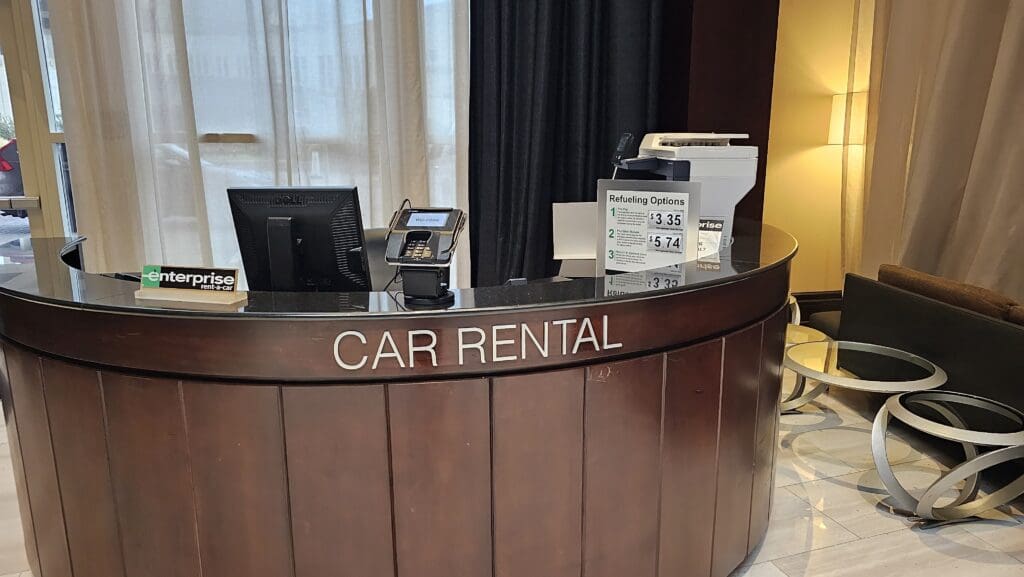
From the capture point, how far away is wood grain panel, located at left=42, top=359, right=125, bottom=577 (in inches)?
63.8

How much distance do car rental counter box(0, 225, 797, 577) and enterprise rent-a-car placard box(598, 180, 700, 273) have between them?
22cm

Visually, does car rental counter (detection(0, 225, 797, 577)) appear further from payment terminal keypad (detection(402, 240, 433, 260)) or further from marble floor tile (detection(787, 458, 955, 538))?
marble floor tile (detection(787, 458, 955, 538))

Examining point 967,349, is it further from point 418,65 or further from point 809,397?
point 418,65

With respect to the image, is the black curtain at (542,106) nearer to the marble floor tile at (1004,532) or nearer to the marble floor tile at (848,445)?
the marble floor tile at (848,445)

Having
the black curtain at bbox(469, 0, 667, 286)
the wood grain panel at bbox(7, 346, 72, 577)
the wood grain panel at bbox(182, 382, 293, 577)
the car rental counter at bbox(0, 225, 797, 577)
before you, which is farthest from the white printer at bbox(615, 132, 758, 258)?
the black curtain at bbox(469, 0, 667, 286)

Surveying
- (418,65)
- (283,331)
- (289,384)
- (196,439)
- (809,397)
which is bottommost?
(809,397)

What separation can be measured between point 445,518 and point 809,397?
228cm

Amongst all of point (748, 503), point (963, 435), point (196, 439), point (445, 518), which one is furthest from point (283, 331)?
point (963, 435)

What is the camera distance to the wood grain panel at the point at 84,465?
1.62 m

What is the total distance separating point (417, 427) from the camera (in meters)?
1.54

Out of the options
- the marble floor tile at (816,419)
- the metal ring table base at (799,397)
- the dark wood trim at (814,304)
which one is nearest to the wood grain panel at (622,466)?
the marble floor tile at (816,419)

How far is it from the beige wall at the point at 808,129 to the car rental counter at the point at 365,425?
9.93 ft

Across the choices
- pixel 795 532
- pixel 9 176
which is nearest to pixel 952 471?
pixel 795 532

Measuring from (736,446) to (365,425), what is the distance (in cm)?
106
